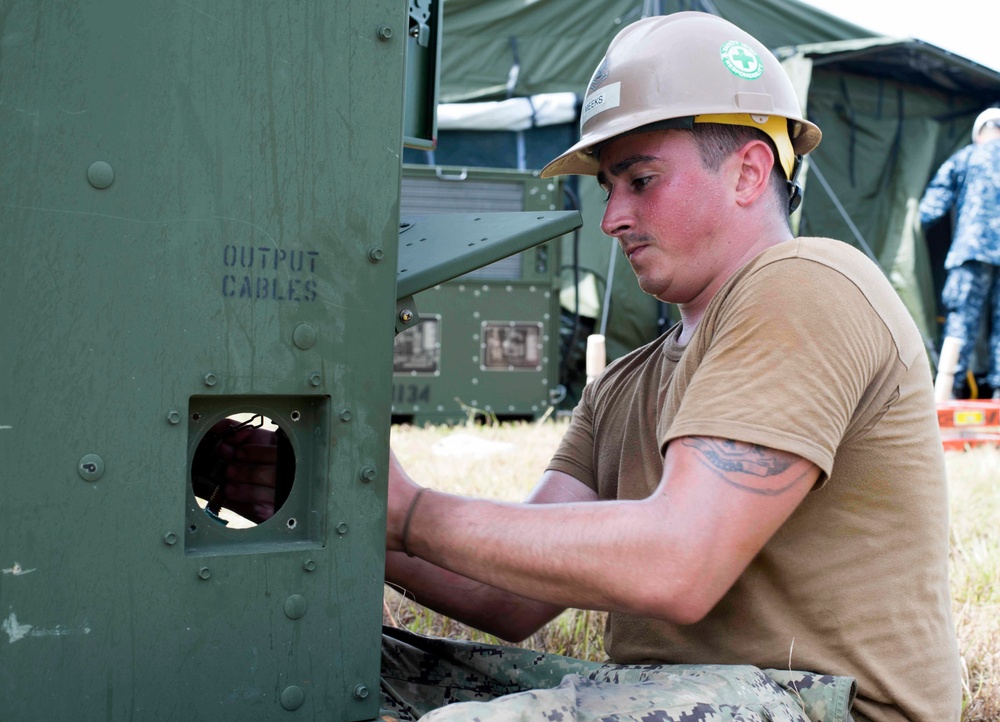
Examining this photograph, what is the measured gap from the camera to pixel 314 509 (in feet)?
4.84

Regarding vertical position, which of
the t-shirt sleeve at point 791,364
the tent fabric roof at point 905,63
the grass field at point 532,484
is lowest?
the grass field at point 532,484

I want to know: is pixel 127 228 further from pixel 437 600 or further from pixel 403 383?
pixel 403 383

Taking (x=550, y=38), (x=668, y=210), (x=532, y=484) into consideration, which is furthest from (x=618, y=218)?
(x=550, y=38)

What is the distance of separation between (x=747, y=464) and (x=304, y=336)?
592 millimetres

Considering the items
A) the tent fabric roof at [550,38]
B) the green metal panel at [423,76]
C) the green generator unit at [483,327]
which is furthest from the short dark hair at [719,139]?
the tent fabric roof at [550,38]

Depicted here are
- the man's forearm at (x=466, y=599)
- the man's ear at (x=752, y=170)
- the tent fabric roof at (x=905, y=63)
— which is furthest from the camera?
the tent fabric roof at (x=905, y=63)

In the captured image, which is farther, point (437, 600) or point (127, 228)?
point (437, 600)

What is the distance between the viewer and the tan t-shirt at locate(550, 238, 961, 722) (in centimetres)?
148

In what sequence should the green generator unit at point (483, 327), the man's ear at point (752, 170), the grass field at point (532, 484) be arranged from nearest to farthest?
the man's ear at point (752, 170), the grass field at point (532, 484), the green generator unit at point (483, 327)

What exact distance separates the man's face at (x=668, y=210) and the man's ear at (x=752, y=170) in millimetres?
27

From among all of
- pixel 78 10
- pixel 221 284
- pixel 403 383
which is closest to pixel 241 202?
pixel 221 284

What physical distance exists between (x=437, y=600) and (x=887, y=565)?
846mm

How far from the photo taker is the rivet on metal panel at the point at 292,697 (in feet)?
4.75

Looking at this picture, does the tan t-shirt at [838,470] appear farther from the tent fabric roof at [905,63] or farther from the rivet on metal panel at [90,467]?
the tent fabric roof at [905,63]
